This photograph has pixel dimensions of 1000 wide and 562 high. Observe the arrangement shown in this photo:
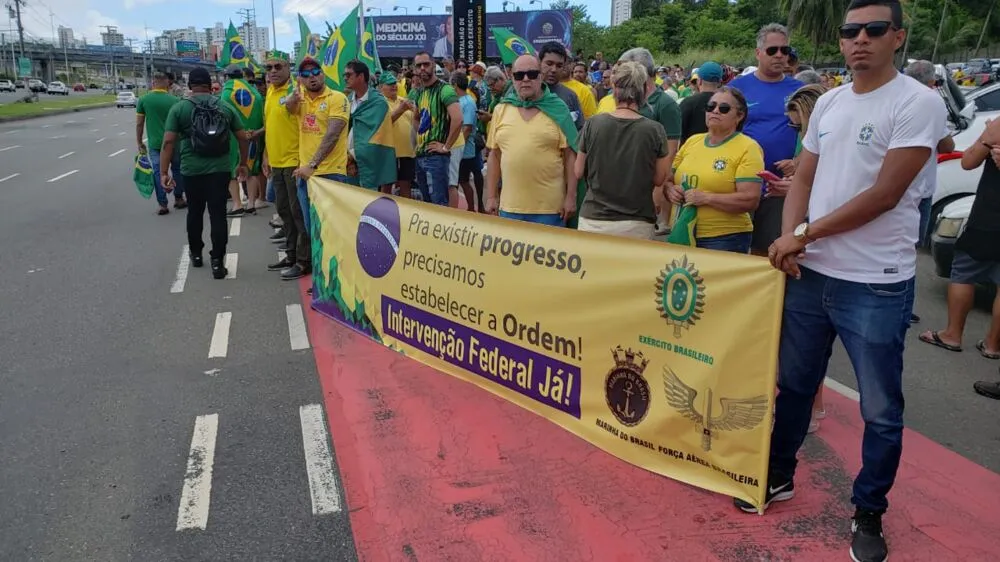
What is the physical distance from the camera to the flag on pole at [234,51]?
1171 cm

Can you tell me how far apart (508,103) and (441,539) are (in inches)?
112

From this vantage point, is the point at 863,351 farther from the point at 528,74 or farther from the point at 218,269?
the point at 218,269

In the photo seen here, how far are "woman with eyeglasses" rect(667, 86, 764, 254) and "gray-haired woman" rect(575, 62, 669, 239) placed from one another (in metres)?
0.17

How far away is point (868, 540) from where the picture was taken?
269cm

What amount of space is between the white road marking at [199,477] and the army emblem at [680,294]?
2.11m

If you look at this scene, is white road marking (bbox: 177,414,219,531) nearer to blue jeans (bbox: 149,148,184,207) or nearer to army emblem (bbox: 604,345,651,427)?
army emblem (bbox: 604,345,651,427)

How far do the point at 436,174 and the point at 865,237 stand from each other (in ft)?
18.0

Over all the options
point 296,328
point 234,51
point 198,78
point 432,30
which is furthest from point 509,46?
point 432,30

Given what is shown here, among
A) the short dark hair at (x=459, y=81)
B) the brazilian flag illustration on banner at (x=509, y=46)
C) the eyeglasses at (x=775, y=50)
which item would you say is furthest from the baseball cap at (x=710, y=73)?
the short dark hair at (x=459, y=81)

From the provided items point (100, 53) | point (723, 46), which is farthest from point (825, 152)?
point (100, 53)

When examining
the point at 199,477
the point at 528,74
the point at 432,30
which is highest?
the point at 432,30

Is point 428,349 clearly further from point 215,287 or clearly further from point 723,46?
point 723,46

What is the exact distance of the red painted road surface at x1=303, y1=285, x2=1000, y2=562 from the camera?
9.12ft

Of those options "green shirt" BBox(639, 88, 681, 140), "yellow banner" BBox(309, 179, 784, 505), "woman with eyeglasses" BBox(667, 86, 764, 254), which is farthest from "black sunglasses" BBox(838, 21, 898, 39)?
"green shirt" BBox(639, 88, 681, 140)
